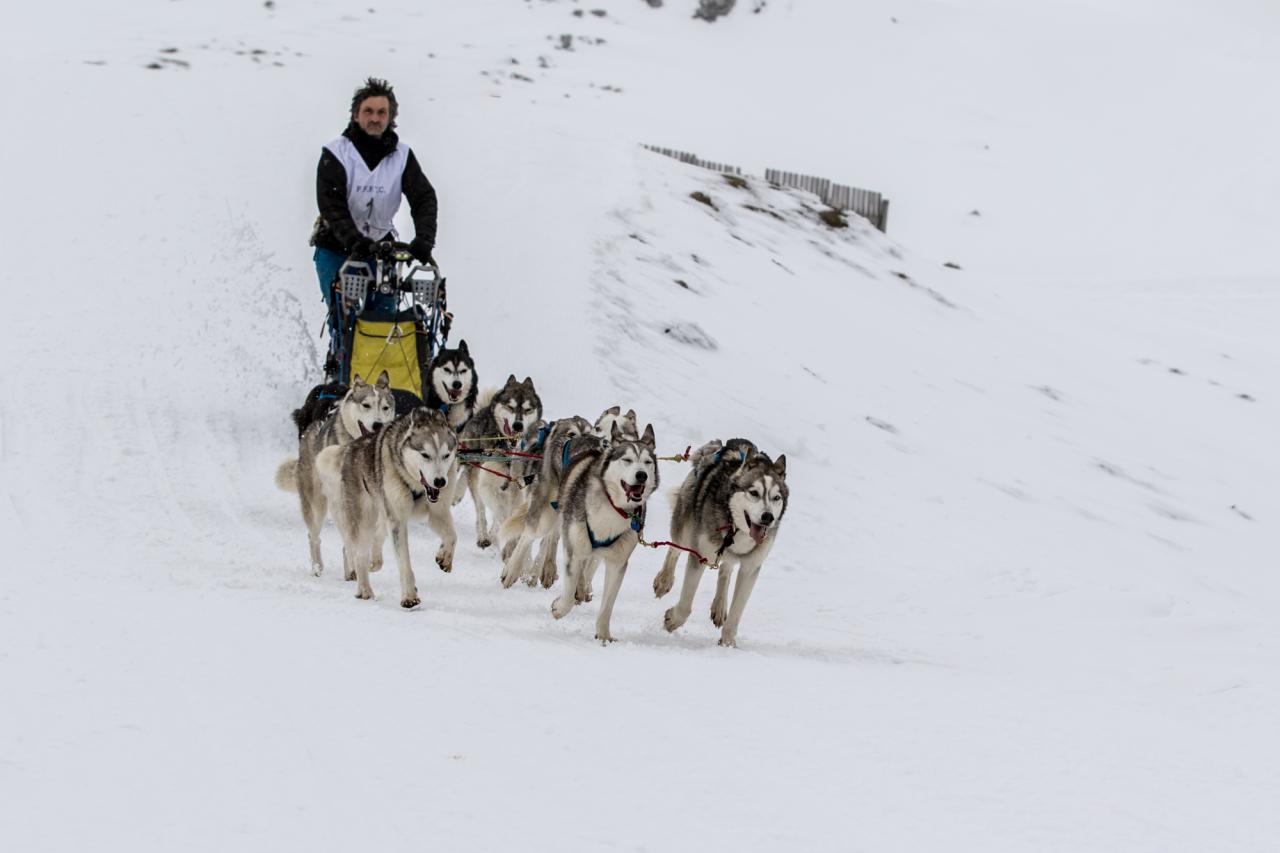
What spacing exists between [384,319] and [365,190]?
A: 2.58 ft

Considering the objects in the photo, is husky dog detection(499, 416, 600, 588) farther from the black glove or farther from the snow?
the black glove

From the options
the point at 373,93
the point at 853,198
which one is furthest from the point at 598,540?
the point at 853,198

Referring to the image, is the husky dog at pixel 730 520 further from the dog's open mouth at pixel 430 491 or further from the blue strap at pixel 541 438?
the dog's open mouth at pixel 430 491

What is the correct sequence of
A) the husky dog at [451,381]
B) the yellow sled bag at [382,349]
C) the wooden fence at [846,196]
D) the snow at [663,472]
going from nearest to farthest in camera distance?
the snow at [663,472] < the yellow sled bag at [382,349] < the husky dog at [451,381] < the wooden fence at [846,196]

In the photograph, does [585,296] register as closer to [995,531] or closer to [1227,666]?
[995,531]

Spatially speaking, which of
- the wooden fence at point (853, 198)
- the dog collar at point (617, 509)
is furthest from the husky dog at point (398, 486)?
the wooden fence at point (853, 198)

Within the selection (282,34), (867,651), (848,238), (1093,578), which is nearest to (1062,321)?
(848,238)

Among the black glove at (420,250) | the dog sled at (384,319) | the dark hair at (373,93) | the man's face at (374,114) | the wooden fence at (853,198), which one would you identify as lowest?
the wooden fence at (853,198)

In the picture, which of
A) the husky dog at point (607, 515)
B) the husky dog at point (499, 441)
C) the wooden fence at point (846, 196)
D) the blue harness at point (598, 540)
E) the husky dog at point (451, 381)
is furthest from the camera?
the wooden fence at point (846, 196)

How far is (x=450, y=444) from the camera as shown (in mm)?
5699

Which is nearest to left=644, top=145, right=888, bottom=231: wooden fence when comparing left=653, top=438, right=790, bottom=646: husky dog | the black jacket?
the black jacket

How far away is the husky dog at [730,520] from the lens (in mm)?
5691

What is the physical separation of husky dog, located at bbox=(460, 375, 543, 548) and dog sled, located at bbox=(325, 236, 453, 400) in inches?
19.5

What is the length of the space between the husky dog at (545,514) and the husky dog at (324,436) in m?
0.79
